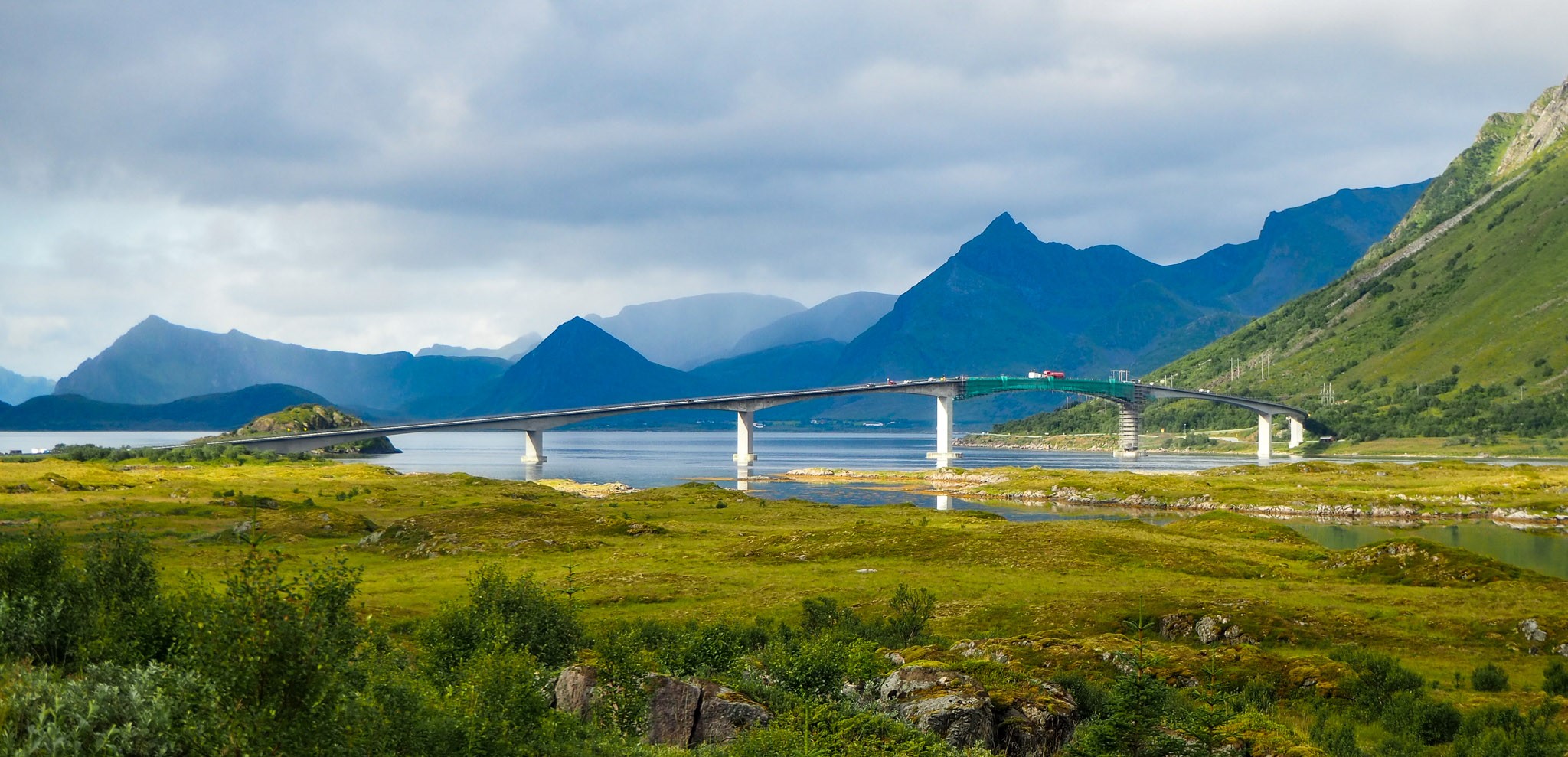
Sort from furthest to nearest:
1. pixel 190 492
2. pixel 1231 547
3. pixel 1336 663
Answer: pixel 190 492
pixel 1231 547
pixel 1336 663

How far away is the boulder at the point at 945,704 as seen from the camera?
60.9ft

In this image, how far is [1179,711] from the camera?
18859mm

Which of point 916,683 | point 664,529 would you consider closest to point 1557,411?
point 664,529

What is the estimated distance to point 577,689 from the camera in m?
19.5

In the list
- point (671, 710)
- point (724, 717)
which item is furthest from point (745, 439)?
point (724, 717)

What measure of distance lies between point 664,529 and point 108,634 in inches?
1844

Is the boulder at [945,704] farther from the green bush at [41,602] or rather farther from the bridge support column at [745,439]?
the bridge support column at [745,439]

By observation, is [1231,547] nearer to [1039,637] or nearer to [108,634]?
[1039,637]

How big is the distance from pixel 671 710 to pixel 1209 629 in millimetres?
19944

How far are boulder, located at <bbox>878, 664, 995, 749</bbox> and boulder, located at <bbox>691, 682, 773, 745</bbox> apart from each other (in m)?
2.67

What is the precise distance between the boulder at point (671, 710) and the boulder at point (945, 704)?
3.80m

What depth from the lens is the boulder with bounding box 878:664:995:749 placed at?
18.6m

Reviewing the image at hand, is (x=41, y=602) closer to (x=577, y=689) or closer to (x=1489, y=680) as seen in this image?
(x=577, y=689)

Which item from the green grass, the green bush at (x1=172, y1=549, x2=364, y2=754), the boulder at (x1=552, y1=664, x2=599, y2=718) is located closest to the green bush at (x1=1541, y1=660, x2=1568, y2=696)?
the green grass
